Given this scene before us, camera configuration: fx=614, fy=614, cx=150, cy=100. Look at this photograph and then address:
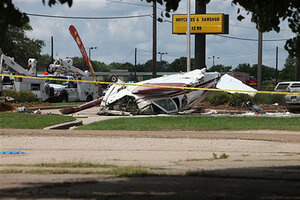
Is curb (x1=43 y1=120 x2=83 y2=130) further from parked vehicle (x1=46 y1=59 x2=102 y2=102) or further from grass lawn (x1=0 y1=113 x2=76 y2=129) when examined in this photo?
parked vehicle (x1=46 y1=59 x2=102 y2=102)

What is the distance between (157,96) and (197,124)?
601cm

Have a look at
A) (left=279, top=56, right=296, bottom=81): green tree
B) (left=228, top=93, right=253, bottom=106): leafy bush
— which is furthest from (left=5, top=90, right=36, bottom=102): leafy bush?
(left=279, top=56, right=296, bottom=81): green tree

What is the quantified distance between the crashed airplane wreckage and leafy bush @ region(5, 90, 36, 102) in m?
9.48

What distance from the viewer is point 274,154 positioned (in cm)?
1327

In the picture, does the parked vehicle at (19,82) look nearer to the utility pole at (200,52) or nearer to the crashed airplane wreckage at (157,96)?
the utility pole at (200,52)

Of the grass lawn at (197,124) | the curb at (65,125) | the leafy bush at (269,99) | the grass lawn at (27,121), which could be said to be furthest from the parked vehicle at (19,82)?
the grass lawn at (197,124)

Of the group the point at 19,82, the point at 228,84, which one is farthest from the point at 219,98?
the point at 19,82

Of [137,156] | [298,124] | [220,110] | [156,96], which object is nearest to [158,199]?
[137,156]

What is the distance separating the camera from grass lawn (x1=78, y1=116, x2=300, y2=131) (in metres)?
19.8

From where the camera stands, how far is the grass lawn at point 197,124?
19.8 metres

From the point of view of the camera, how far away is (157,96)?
2644 centimetres

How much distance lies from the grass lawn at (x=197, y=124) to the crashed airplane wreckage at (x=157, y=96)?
12.2 ft

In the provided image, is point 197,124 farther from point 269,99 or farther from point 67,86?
point 67,86

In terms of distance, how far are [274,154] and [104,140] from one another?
4902 mm
